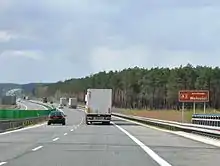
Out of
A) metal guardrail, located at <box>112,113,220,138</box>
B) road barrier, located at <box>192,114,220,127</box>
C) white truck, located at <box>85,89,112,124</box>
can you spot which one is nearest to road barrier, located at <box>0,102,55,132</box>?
white truck, located at <box>85,89,112,124</box>

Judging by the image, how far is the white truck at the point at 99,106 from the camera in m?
60.4

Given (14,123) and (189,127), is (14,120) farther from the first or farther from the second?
(189,127)

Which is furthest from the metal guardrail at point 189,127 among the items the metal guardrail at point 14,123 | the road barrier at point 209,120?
the metal guardrail at point 14,123

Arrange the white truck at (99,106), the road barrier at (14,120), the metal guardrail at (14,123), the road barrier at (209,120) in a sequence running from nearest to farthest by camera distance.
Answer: the road barrier at (209,120) < the metal guardrail at (14,123) < the road barrier at (14,120) < the white truck at (99,106)

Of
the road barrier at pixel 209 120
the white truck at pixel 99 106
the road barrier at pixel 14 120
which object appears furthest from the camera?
the white truck at pixel 99 106

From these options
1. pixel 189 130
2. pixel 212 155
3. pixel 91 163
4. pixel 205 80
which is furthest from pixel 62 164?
pixel 205 80

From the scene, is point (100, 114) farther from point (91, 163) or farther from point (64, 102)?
point (64, 102)

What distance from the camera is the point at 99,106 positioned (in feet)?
198

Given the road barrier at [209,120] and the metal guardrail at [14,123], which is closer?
the road barrier at [209,120]

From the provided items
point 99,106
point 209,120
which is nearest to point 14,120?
point 99,106

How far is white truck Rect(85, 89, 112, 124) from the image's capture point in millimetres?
60406

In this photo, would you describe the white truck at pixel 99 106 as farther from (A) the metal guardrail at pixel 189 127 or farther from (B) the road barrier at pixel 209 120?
(B) the road barrier at pixel 209 120

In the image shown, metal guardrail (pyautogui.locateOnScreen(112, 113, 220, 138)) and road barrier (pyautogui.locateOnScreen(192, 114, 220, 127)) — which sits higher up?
road barrier (pyautogui.locateOnScreen(192, 114, 220, 127))

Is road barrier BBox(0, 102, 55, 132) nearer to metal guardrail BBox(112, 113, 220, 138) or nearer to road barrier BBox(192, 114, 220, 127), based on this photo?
metal guardrail BBox(112, 113, 220, 138)
